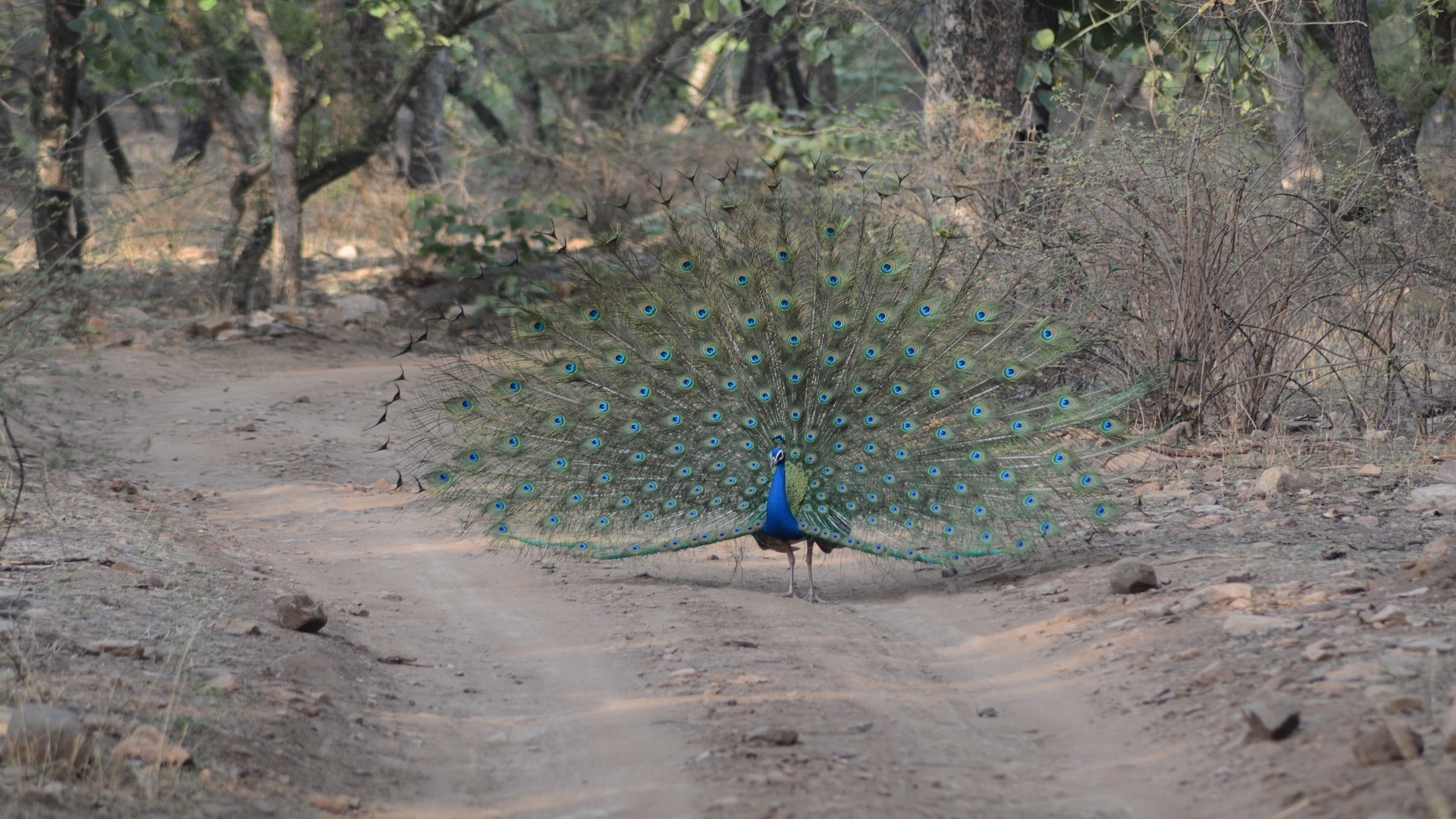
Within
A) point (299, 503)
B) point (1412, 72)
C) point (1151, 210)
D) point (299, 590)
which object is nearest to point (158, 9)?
point (299, 503)

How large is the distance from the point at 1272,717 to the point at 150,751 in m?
3.54

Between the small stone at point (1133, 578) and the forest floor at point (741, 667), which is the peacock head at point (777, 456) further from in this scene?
the small stone at point (1133, 578)

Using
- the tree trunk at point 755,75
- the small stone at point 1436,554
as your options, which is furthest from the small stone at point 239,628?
the tree trunk at point 755,75

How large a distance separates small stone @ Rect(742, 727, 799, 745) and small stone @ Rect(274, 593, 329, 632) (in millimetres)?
2273

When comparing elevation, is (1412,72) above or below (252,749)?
above

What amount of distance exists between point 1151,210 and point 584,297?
400 centimetres

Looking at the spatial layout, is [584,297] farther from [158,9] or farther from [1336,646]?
[158,9]

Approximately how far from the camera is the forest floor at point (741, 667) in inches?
163

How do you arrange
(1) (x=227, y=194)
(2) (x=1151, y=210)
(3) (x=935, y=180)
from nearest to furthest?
(2) (x=1151, y=210) < (3) (x=935, y=180) < (1) (x=227, y=194)

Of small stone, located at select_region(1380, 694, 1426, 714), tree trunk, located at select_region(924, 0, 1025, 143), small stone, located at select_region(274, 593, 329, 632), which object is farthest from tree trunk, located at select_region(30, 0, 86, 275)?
small stone, located at select_region(1380, 694, 1426, 714)

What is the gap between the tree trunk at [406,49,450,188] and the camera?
2280 cm

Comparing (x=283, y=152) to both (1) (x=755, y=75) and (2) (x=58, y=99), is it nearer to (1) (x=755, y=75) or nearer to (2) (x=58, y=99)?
(2) (x=58, y=99)

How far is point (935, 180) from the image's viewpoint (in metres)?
11.2

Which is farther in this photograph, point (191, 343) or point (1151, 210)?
point (191, 343)
